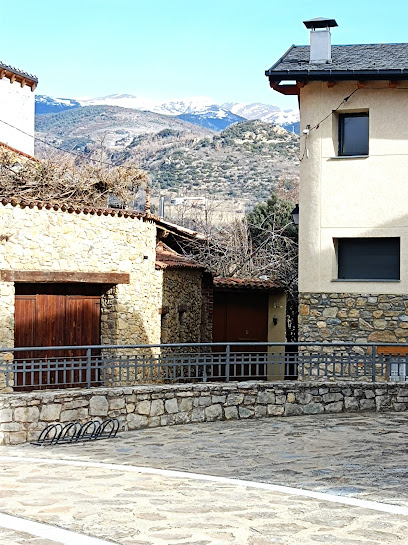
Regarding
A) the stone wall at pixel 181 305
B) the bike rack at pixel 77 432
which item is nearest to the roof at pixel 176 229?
the stone wall at pixel 181 305

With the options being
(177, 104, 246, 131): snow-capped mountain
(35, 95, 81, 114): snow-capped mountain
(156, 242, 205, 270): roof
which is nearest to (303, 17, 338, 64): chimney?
(156, 242, 205, 270): roof

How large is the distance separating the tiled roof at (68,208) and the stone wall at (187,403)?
18.4 ft

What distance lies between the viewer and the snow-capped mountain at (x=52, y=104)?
147m

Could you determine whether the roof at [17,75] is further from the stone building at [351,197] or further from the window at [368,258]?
the window at [368,258]

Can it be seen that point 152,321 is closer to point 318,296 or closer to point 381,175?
point 318,296

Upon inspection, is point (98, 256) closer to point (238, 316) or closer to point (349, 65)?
point (349, 65)

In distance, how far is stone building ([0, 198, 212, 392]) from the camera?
17812mm

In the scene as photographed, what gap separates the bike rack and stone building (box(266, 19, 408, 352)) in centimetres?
667

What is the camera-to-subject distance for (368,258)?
19.0 metres

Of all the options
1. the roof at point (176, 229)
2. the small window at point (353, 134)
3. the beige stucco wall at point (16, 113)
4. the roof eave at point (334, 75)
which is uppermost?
the beige stucco wall at point (16, 113)

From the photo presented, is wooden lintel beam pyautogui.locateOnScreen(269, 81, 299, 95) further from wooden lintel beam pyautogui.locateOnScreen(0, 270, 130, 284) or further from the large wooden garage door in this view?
the large wooden garage door

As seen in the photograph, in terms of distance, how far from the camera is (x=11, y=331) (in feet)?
58.0

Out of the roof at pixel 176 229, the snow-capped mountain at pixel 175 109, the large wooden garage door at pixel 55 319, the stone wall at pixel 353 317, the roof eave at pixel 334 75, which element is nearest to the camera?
the roof eave at pixel 334 75

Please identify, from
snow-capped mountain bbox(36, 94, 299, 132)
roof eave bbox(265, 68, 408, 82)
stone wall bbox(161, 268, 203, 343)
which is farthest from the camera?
snow-capped mountain bbox(36, 94, 299, 132)
